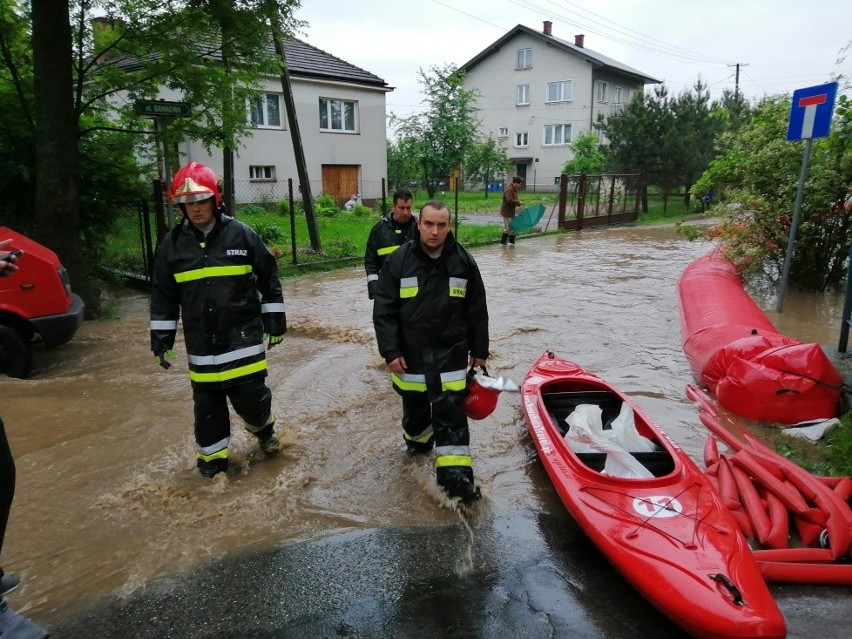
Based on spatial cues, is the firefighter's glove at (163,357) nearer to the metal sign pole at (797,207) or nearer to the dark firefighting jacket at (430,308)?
the dark firefighting jacket at (430,308)

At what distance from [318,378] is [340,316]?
258 centimetres

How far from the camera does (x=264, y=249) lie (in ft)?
13.7

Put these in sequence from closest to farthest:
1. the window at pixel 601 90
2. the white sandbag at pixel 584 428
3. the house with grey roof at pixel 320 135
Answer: the white sandbag at pixel 584 428 → the house with grey roof at pixel 320 135 → the window at pixel 601 90

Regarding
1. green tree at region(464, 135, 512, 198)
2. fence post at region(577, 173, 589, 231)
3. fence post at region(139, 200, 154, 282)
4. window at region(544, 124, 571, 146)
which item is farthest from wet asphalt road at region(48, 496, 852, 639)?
window at region(544, 124, 571, 146)

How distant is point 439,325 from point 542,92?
40019mm

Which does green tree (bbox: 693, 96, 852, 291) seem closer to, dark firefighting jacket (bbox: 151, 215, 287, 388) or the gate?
dark firefighting jacket (bbox: 151, 215, 287, 388)

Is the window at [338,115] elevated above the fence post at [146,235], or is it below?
above

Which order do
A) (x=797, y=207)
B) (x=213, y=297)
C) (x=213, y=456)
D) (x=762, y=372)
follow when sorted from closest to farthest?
(x=213, y=297) < (x=213, y=456) < (x=762, y=372) < (x=797, y=207)

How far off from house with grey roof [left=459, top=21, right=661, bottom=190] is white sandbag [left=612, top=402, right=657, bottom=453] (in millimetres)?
37106

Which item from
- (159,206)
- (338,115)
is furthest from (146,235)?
(338,115)

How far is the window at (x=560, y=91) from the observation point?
39094mm

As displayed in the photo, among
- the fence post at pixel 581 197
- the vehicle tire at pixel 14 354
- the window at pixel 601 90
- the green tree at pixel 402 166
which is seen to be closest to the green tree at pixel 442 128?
the green tree at pixel 402 166

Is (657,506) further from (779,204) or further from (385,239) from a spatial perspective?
(779,204)

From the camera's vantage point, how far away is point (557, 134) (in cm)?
4056
